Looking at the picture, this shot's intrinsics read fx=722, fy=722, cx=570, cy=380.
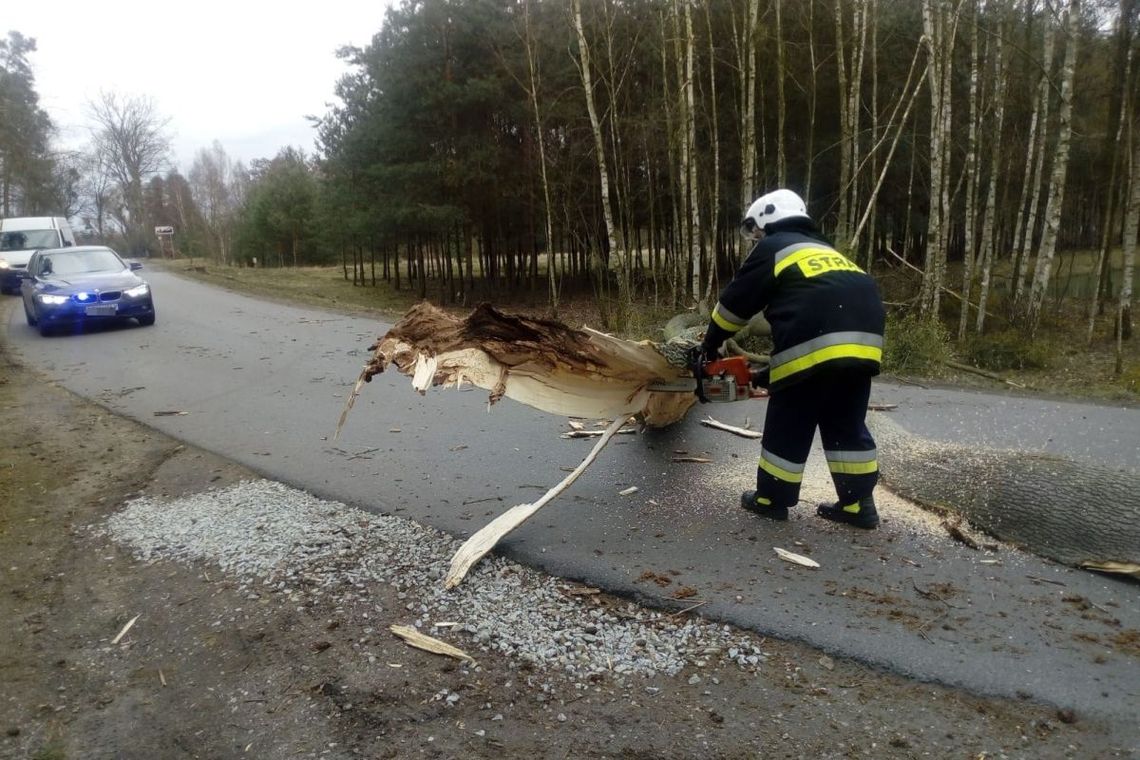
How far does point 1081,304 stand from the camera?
20.4 metres

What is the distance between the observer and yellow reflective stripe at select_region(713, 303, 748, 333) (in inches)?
174

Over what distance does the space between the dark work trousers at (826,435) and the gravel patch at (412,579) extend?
132 cm

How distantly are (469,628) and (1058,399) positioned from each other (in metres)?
7.03

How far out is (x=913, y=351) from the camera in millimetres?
10180

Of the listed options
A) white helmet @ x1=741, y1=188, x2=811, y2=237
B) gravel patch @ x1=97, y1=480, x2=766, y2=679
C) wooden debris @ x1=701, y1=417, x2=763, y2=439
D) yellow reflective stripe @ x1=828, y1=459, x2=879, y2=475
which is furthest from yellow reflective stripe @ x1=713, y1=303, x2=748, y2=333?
gravel patch @ x1=97, y1=480, x2=766, y2=679

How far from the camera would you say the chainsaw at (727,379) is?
4793mm

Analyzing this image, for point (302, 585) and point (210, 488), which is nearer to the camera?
point (302, 585)

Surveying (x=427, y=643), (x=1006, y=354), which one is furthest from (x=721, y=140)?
(x=427, y=643)

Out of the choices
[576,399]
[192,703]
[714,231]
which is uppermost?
[714,231]

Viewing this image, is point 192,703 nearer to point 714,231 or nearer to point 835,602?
point 835,602

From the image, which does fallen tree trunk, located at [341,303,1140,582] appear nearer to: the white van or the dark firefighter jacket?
the dark firefighter jacket

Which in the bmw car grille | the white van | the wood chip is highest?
the white van

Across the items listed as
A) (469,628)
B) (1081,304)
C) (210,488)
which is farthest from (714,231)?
(469,628)

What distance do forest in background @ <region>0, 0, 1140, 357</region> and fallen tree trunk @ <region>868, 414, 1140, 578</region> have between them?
274 inches
